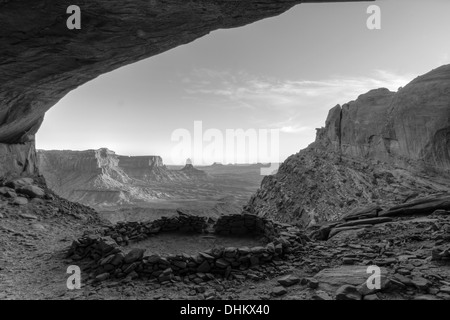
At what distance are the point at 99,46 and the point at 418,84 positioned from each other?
24.1m

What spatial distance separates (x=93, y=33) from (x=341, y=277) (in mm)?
11103

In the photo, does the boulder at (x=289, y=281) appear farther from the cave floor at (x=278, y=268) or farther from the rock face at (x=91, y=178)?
the rock face at (x=91, y=178)

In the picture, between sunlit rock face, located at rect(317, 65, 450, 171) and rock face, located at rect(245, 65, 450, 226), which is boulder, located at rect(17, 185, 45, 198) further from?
sunlit rock face, located at rect(317, 65, 450, 171)

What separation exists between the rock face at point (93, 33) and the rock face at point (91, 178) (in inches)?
3399

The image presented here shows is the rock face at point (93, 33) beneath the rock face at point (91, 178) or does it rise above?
above

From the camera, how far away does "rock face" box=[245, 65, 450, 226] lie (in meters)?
17.1

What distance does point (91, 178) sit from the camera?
10981 centimetres

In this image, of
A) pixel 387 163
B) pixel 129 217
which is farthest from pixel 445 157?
pixel 129 217

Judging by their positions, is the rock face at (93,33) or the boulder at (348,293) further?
the rock face at (93,33)

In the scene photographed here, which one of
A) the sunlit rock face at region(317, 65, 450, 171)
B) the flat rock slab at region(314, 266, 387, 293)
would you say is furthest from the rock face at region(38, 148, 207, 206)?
the flat rock slab at region(314, 266, 387, 293)

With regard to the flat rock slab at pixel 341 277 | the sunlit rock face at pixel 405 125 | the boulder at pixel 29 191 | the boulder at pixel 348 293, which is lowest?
the flat rock slab at pixel 341 277

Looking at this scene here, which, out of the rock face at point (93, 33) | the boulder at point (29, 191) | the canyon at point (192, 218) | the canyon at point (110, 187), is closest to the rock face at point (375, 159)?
the canyon at point (192, 218)

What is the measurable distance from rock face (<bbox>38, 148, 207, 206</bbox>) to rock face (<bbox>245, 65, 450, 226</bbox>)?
3247 inches

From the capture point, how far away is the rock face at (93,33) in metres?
7.40
